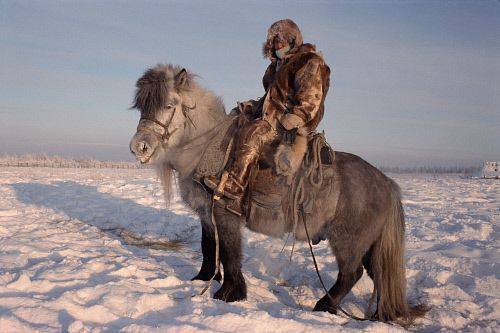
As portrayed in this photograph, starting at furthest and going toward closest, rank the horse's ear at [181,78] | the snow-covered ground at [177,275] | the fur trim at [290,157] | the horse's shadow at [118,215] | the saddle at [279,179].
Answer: the horse's shadow at [118,215], the horse's ear at [181,78], the saddle at [279,179], the fur trim at [290,157], the snow-covered ground at [177,275]

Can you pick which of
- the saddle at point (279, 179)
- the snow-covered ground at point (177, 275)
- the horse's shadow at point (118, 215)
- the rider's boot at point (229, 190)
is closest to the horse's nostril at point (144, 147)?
the saddle at point (279, 179)

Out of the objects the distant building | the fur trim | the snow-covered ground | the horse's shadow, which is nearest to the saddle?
the fur trim

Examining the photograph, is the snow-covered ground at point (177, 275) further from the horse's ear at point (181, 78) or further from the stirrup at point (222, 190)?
the horse's ear at point (181, 78)

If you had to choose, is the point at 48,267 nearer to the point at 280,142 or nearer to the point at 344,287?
the point at 280,142

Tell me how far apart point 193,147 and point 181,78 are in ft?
2.40

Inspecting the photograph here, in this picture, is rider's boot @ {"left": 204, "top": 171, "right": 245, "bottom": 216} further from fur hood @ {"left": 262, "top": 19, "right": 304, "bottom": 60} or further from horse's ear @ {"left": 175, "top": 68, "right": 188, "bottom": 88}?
fur hood @ {"left": 262, "top": 19, "right": 304, "bottom": 60}

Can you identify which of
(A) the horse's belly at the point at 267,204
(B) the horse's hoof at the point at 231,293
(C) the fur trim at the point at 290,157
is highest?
(C) the fur trim at the point at 290,157

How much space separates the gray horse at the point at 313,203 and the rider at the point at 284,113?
25 centimetres

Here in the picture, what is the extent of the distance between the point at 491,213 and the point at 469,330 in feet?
20.6

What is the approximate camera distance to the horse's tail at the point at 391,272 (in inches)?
149

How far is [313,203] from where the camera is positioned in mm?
3781

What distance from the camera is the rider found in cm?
363

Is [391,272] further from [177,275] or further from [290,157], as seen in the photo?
[177,275]

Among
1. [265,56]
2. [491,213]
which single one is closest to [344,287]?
[265,56]
